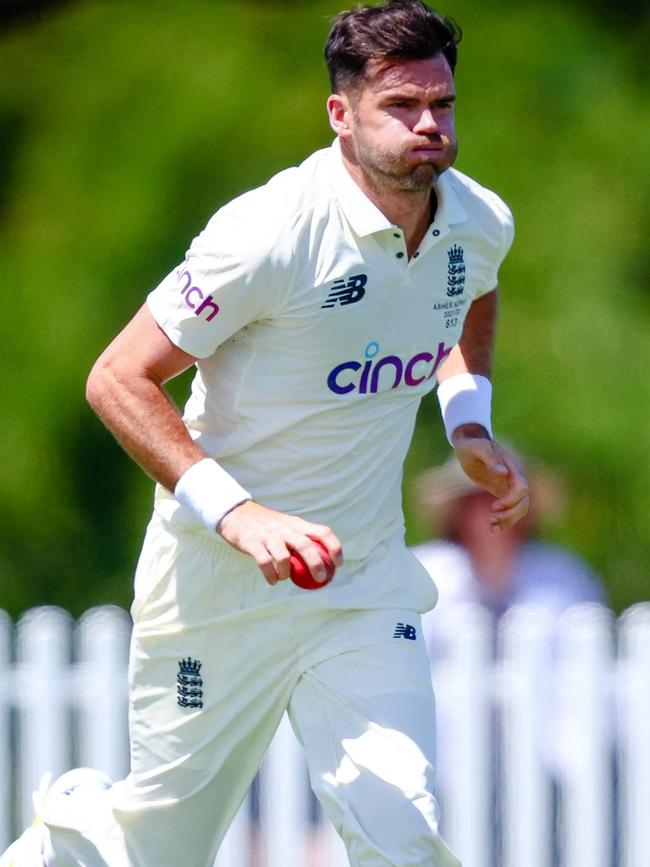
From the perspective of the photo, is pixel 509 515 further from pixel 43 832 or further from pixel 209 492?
pixel 43 832

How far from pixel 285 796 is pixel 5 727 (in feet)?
2.71

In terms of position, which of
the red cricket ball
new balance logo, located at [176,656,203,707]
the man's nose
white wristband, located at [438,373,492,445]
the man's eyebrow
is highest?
the man's eyebrow

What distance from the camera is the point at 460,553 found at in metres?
5.14

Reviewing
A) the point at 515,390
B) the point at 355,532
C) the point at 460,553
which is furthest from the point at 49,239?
the point at 355,532

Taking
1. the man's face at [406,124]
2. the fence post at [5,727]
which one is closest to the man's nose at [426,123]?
the man's face at [406,124]

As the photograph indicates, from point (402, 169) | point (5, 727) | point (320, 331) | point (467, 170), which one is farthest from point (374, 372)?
point (467, 170)

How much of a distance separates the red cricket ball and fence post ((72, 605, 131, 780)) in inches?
81.0

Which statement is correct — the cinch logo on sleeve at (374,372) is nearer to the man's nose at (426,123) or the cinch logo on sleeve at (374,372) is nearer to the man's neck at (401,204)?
the man's neck at (401,204)

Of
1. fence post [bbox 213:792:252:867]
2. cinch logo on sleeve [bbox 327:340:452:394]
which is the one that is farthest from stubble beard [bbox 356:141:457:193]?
fence post [bbox 213:792:252:867]

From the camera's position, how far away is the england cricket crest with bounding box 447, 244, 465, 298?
11.5ft

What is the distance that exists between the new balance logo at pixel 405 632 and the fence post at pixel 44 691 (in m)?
1.84

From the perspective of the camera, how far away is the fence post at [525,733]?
16.4 feet

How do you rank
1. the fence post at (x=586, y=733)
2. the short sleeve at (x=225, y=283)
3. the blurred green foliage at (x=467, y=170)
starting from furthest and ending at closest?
the blurred green foliage at (x=467, y=170) < the fence post at (x=586, y=733) < the short sleeve at (x=225, y=283)

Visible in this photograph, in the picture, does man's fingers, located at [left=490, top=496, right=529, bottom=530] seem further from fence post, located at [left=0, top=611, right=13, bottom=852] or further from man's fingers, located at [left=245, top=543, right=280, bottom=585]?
fence post, located at [left=0, top=611, right=13, bottom=852]
